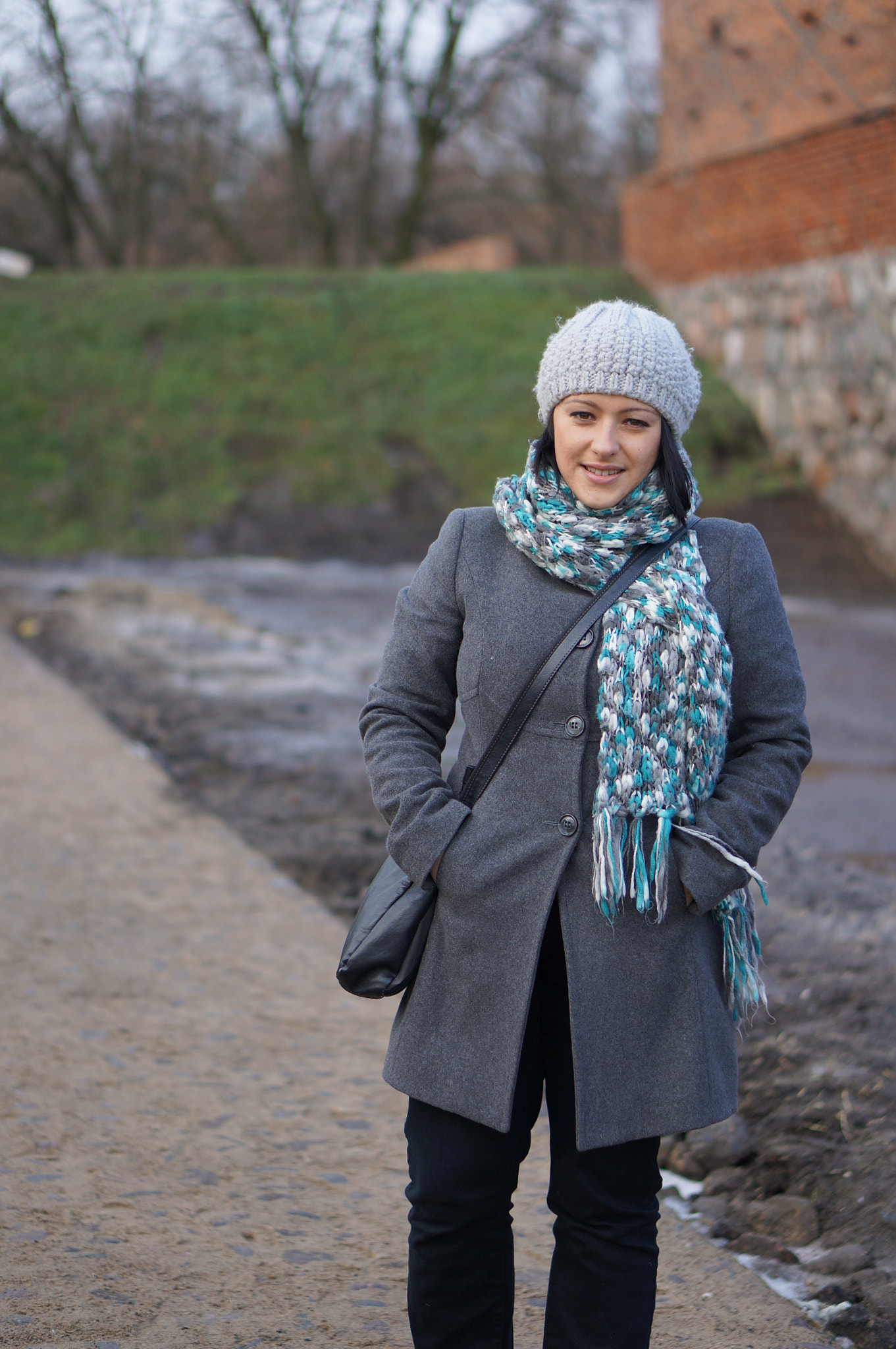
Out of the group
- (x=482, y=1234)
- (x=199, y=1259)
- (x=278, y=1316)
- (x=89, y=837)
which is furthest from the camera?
(x=89, y=837)

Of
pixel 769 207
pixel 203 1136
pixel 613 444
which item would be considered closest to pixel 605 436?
pixel 613 444

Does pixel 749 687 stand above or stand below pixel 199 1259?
above

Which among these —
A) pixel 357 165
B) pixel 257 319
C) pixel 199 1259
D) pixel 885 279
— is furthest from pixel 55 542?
pixel 357 165

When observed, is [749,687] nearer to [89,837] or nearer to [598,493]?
[598,493]

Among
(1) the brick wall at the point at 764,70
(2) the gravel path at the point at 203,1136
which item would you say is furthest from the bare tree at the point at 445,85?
(2) the gravel path at the point at 203,1136

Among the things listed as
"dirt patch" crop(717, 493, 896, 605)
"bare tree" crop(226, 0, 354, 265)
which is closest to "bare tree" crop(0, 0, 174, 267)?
"bare tree" crop(226, 0, 354, 265)

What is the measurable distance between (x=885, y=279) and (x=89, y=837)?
945 centimetres

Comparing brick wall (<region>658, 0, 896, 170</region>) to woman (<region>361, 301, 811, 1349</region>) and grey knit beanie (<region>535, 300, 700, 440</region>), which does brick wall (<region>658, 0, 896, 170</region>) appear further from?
woman (<region>361, 301, 811, 1349</region>)

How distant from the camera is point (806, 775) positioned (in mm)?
6402

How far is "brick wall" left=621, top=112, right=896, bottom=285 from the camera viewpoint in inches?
471

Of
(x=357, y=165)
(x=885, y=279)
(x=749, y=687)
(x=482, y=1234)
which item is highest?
(x=357, y=165)

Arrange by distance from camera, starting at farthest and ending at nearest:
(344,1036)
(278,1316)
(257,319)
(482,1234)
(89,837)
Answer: (257,319), (89,837), (344,1036), (278,1316), (482,1234)

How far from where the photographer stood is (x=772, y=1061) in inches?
133

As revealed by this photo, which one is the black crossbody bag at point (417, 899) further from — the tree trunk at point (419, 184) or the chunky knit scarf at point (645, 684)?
the tree trunk at point (419, 184)
